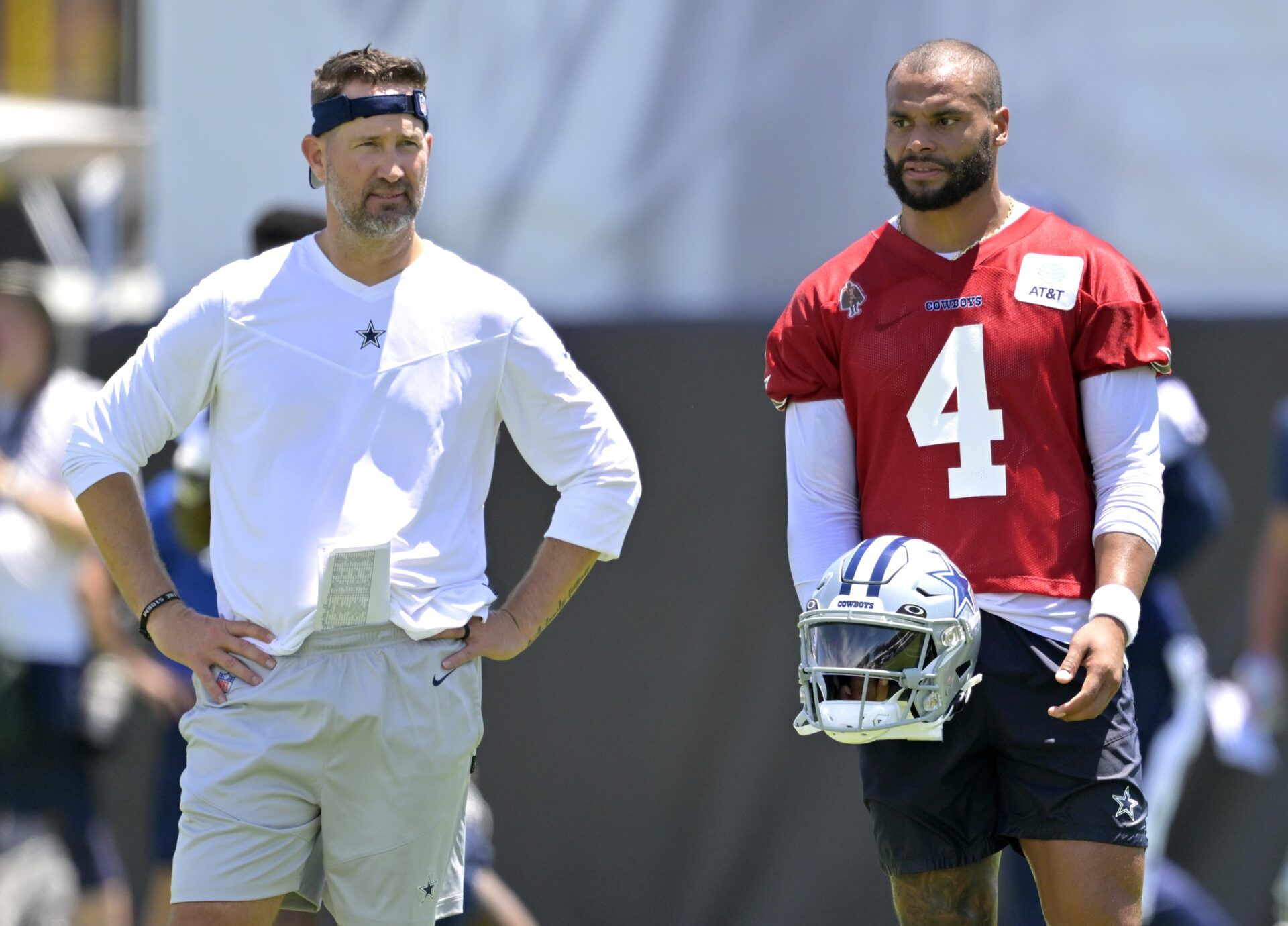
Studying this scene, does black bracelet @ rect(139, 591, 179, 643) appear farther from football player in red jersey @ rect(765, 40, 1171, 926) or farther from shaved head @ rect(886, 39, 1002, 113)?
shaved head @ rect(886, 39, 1002, 113)

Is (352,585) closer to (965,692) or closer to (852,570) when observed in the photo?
(852,570)

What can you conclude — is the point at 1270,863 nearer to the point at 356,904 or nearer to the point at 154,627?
the point at 356,904

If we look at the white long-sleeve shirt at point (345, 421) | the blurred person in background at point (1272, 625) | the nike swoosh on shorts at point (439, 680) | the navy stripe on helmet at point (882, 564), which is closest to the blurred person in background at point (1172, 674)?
the blurred person in background at point (1272, 625)

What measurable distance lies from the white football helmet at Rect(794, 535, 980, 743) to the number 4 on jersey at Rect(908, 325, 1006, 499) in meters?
0.17

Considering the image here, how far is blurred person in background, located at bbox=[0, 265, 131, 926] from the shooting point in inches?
220

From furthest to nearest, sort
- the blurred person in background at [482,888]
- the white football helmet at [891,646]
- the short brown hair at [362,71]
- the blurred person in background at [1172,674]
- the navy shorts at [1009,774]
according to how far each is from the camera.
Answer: the blurred person in background at [482,888] → the blurred person in background at [1172,674] → the short brown hair at [362,71] → the navy shorts at [1009,774] → the white football helmet at [891,646]

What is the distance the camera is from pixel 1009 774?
9.79 ft

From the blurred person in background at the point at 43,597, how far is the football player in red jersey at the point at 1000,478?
341cm

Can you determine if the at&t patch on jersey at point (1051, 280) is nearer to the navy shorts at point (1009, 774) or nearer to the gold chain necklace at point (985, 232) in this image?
the gold chain necklace at point (985, 232)

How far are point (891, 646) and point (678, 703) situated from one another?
8.24ft

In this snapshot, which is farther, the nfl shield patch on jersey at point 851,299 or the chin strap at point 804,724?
the nfl shield patch on jersey at point 851,299

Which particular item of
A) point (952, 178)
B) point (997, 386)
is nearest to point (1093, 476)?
point (997, 386)

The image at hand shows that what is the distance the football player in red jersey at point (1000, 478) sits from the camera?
9.57 ft

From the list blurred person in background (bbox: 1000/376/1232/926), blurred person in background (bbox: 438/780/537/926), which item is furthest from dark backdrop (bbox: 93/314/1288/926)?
blurred person in background (bbox: 1000/376/1232/926)
